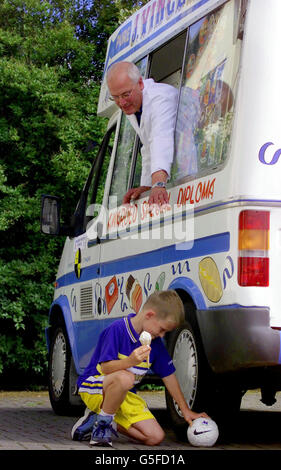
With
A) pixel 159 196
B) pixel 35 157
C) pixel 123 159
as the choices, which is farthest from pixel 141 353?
pixel 35 157

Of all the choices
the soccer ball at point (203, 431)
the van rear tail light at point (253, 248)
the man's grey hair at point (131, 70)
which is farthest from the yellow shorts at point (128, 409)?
the man's grey hair at point (131, 70)

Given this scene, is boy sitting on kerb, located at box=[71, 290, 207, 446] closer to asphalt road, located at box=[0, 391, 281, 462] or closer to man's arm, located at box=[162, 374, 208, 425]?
man's arm, located at box=[162, 374, 208, 425]

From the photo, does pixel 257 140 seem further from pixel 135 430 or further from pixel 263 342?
pixel 135 430

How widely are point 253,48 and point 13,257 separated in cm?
903

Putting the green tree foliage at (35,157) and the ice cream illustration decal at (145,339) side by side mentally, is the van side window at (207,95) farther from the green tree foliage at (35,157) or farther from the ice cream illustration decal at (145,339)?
the green tree foliage at (35,157)

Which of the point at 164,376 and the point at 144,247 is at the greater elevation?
the point at 144,247

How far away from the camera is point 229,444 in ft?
21.2

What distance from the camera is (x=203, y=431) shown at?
607 centimetres

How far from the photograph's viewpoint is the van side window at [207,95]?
605cm

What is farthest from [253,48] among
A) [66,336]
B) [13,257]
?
[13,257]

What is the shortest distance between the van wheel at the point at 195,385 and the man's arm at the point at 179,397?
0.23 feet

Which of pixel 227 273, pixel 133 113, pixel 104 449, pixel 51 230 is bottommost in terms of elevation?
pixel 104 449

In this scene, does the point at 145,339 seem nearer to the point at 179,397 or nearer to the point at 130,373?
the point at 130,373

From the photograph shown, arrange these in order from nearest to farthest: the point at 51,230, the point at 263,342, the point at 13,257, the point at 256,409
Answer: the point at 263,342 < the point at 51,230 < the point at 256,409 < the point at 13,257
